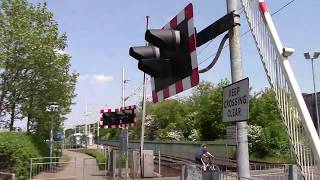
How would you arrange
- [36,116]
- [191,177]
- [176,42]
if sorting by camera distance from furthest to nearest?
[36,116], [191,177], [176,42]

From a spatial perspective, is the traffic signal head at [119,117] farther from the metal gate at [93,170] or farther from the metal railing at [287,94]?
the metal railing at [287,94]

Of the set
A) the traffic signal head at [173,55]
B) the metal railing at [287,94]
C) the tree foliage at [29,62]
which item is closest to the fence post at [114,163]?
the tree foliage at [29,62]

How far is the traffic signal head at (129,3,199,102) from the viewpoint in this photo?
5426 mm

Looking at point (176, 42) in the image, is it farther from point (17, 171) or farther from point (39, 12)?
point (39, 12)

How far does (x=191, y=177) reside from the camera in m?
9.09

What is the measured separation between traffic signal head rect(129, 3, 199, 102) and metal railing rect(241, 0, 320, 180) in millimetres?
760

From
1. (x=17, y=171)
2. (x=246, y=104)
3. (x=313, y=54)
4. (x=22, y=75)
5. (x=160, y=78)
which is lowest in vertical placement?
(x=17, y=171)

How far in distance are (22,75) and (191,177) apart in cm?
2361

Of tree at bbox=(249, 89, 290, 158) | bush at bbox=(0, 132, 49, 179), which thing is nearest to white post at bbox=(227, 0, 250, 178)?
bush at bbox=(0, 132, 49, 179)

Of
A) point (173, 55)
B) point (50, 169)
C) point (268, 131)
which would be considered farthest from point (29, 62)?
point (173, 55)

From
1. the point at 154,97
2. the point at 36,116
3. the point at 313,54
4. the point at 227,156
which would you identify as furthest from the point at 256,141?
the point at 154,97

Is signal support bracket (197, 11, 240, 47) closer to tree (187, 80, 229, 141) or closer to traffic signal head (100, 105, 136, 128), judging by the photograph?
traffic signal head (100, 105, 136, 128)

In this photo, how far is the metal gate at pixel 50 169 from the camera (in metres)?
25.1

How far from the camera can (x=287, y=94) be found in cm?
470
